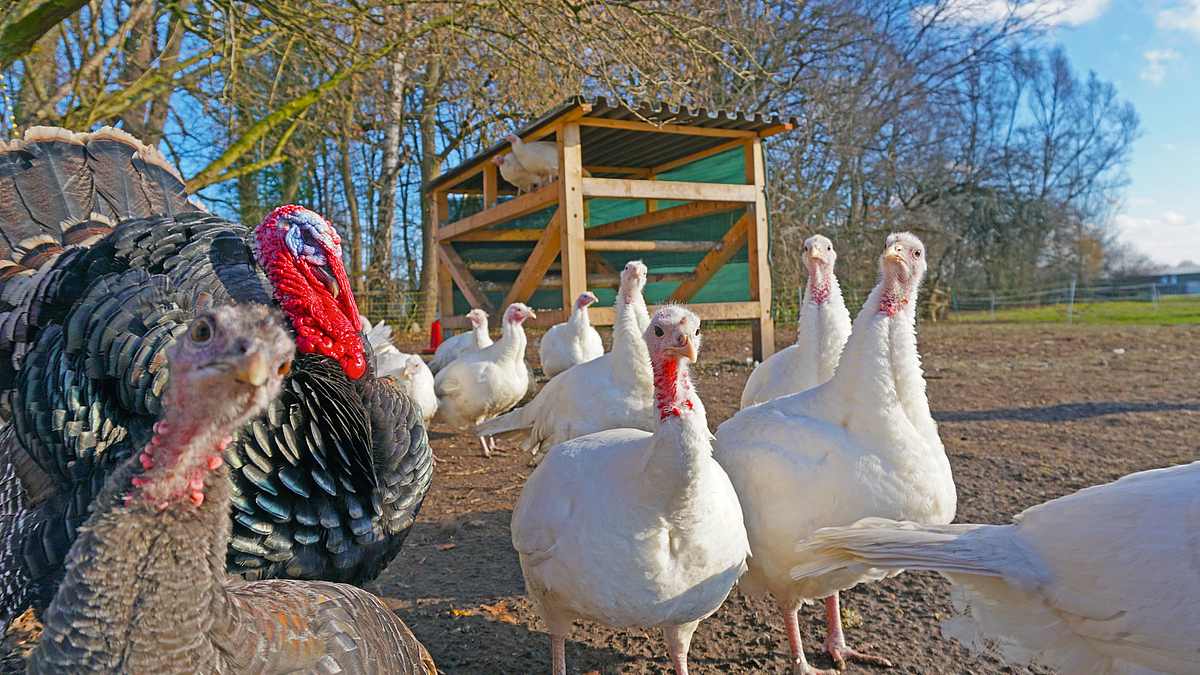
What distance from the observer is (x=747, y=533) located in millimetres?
2688

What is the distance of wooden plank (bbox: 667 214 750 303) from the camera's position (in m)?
8.56

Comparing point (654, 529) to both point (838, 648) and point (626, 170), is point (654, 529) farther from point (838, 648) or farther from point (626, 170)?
point (626, 170)

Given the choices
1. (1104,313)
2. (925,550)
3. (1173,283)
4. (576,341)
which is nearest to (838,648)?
(925,550)

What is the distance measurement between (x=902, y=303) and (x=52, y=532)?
3.11 meters

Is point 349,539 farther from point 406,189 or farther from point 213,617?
Result: point 406,189

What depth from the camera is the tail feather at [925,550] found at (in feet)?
6.62

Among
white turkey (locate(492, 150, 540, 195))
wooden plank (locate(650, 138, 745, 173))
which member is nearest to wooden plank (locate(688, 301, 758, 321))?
wooden plank (locate(650, 138, 745, 173))

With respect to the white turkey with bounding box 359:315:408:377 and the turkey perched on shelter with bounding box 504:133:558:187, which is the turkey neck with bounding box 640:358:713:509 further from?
the turkey perched on shelter with bounding box 504:133:558:187

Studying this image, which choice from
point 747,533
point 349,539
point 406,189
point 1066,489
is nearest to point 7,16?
point 349,539

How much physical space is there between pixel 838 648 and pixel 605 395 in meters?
1.87

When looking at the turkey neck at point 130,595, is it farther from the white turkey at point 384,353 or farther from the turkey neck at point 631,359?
the white turkey at point 384,353

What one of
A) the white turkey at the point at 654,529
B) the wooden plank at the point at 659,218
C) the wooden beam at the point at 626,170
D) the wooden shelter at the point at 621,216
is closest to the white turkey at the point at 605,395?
the white turkey at the point at 654,529

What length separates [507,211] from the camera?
8.40 meters

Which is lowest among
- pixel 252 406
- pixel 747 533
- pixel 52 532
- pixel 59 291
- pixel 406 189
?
pixel 747 533
